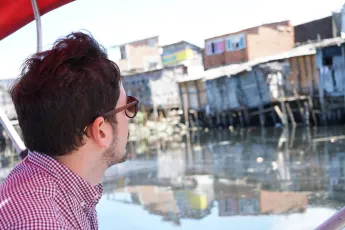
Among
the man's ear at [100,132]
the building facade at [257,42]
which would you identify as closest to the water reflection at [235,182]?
the man's ear at [100,132]

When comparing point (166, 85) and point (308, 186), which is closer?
point (308, 186)

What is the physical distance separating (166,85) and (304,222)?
30240 millimetres

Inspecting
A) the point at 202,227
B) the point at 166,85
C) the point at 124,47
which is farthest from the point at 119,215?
the point at 124,47

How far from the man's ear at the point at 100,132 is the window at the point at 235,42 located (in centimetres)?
3514

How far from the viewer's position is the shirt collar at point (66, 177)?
1.26 metres

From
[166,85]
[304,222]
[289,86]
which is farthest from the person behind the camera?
[166,85]

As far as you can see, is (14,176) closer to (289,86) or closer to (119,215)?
(119,215)

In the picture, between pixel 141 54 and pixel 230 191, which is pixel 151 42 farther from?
pixel 230 191

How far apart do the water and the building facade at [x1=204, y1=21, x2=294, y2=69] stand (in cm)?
1991

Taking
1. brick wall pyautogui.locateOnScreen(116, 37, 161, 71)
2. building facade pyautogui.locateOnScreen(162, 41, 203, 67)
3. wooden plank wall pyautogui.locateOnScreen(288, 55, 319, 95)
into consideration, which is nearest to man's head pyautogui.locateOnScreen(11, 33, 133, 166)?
wooden plank wall pyautogui.locateOnScreen(288, 55, 319, 95)

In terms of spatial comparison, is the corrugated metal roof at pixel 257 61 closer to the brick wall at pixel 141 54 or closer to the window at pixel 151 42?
the brick wall at pixel 141 54

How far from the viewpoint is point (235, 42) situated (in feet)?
119

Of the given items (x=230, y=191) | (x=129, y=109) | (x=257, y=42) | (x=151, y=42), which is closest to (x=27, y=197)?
(x=129, y=109)

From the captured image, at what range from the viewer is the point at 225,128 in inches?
1347
